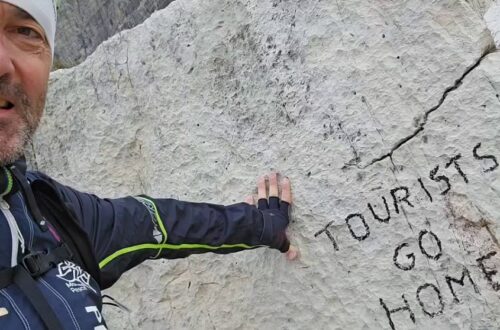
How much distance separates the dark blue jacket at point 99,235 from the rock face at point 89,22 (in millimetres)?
3099

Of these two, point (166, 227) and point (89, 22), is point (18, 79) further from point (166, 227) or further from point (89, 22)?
point (89, 22)

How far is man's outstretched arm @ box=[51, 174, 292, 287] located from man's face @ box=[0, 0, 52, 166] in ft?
1.27

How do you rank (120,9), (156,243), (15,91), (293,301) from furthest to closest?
(120,9) → (293,301) → (156,243) → (15,91)

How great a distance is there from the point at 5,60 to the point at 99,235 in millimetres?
737

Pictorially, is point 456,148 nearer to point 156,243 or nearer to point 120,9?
point 156,243

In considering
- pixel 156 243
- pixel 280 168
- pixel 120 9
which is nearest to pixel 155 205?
pixel 156 243

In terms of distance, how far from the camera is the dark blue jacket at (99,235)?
1.50 m

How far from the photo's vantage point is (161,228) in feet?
7.23

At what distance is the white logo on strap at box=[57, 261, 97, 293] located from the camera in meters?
1.58

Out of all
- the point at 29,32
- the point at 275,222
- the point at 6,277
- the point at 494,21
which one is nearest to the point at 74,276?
the point at 6,277

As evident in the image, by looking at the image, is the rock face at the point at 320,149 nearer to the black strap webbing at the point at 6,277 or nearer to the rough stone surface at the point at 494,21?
the rough stone surface at the point at 494,21

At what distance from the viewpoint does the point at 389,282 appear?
8.09 feet

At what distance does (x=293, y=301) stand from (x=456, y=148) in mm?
1047

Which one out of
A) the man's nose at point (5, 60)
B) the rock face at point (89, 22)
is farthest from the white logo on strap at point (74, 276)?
the rock face at point (89, 22)
